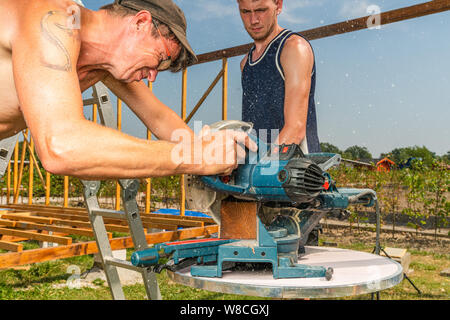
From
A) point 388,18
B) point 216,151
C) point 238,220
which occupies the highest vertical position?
point 388,18

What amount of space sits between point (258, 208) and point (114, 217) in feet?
3.00

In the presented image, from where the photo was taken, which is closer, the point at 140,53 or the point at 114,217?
the point at 140,53

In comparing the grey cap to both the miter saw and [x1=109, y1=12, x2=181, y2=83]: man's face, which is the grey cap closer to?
[x1=109, y1=12, x2=181, y2=83]: man's face

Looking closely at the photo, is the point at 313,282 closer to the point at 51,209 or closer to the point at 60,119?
the point at 60,119

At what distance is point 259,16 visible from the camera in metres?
1.77

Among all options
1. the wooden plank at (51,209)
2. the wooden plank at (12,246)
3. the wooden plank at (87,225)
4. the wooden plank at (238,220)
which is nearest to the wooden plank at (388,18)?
the wooden plank at (238,220)

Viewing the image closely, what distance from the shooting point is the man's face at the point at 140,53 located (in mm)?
1152

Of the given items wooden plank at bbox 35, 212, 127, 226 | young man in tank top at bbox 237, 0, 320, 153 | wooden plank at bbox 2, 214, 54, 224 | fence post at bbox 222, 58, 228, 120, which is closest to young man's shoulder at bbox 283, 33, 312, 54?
young man in tank top at bbox 237, 0, 320, 153

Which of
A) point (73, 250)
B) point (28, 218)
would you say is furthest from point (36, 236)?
point (28, 218)

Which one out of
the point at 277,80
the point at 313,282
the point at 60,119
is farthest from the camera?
the point at 277,80

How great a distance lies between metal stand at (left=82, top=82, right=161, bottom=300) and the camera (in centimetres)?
163

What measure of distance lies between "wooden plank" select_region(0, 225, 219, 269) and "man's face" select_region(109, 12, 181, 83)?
1620 millimetres

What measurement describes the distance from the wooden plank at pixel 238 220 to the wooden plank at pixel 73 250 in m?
1.65
